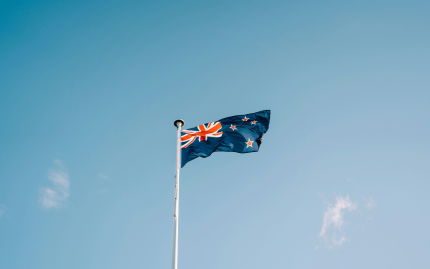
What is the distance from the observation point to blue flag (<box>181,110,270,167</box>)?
14422 mm

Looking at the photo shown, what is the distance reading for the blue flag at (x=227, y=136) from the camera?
1442cm

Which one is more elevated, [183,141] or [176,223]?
[183,141]

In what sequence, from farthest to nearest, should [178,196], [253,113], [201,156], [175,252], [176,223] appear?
[253,113] → [201,156] → [178,196] → [176,223] → [175,252]

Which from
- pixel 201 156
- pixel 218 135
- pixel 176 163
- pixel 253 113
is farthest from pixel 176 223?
pixel 253 113

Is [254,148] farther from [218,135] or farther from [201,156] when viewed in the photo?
[201,156]

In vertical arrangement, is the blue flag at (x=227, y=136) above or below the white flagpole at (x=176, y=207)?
above

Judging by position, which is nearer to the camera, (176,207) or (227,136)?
(176,207)

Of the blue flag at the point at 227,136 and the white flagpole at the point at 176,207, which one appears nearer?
the white flagpole at the point at 176,207

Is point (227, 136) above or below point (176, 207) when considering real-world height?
above

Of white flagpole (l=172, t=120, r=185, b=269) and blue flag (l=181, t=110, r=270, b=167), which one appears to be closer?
white flagpole (l=172, t=120, r=185, b=269)

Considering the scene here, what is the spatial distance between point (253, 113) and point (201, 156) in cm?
391

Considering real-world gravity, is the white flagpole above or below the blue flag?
below

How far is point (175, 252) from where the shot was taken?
33.4ft

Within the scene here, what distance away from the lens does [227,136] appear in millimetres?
15445
